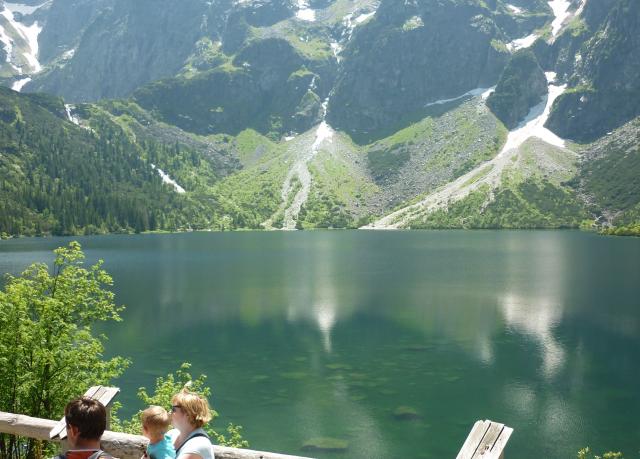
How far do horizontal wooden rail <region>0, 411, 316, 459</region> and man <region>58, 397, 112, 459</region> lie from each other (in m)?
2.70

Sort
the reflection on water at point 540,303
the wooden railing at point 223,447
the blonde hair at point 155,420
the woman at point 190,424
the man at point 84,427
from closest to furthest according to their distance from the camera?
the man at point 84,427
the wooden railing at point 223,447
the woman at point 190,424
the blonde hair at point 155,420
the reflection on water at point 540,303

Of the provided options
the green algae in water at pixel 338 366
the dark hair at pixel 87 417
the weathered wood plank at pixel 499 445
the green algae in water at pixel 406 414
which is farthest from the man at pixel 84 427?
the green algae in water at pixel 338 366

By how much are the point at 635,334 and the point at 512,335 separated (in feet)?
42.7

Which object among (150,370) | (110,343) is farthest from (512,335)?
(110,343)

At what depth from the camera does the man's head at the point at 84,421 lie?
7883mm

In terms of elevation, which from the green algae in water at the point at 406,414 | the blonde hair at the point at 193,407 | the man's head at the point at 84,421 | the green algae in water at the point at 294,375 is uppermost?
the man's head at the point at 84,421

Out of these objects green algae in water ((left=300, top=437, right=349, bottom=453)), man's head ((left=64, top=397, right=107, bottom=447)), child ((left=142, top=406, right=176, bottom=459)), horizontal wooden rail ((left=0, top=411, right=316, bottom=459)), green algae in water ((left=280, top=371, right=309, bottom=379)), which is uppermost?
man's head ((left=64, top=397, right=107, bottom=447))

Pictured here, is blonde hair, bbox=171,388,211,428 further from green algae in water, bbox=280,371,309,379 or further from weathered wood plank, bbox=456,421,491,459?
green algae in water, bbox=280,371,309,379

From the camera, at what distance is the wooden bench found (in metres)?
8.61

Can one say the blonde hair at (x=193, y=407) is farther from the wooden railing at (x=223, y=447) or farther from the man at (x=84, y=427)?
the man at (x=84, y=427)

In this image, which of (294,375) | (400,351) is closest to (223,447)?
(294,375)

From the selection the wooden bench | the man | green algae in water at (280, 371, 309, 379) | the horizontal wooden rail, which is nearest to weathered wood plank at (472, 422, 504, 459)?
the wooden bench

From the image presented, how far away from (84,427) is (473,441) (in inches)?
218

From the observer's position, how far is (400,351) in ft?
192
